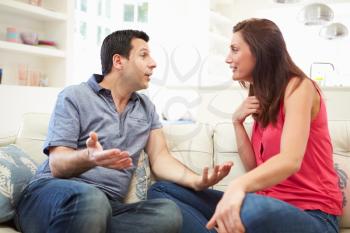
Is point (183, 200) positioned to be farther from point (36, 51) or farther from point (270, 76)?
point (36, 51)

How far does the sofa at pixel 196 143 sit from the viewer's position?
Result: 168 cm

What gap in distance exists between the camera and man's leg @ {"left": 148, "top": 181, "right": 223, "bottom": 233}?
1287mm

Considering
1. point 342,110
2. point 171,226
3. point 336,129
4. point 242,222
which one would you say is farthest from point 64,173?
point 342,110

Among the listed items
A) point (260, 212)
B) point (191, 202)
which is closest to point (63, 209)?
point (191, 202)

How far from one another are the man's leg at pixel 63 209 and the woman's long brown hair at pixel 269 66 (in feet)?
1.95

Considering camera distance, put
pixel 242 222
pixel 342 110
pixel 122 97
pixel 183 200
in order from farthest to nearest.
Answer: pixel 342 110 < pixel 122 97 < pixel 183 200 < pixel 242 222

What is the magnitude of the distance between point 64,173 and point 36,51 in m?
2.65

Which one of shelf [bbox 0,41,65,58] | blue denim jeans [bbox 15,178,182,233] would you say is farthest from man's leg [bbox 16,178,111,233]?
shelf [bbox 0,41,65,58]

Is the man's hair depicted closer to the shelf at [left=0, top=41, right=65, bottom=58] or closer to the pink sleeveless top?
the pink sleeveless top

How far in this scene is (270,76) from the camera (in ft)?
4.33

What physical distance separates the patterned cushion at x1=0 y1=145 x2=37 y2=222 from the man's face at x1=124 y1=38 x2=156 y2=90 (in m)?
0.51

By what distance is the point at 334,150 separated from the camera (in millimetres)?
1688

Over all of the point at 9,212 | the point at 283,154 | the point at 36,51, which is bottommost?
the point at 9,212

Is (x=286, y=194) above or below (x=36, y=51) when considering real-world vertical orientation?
below
